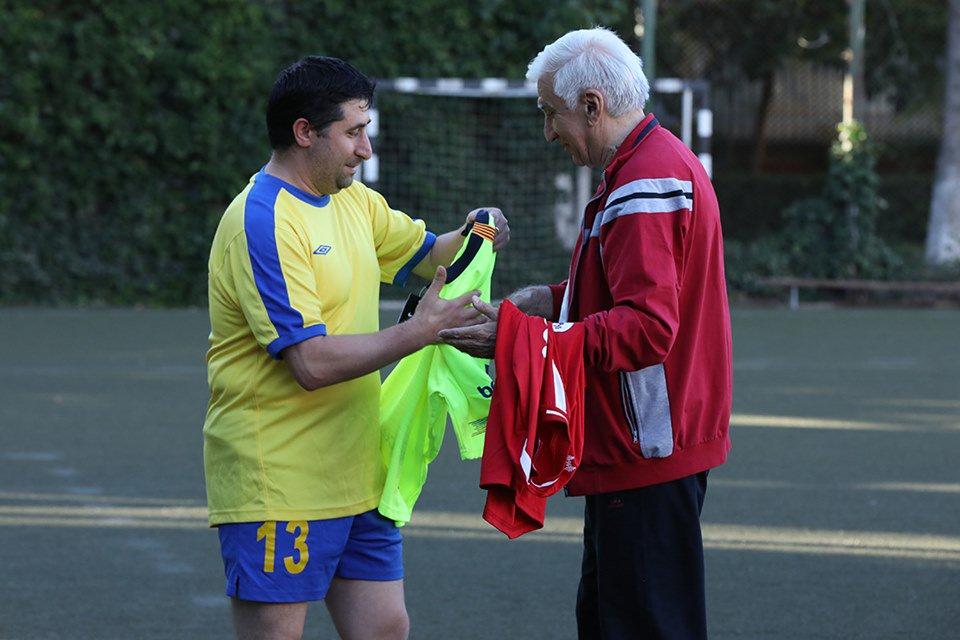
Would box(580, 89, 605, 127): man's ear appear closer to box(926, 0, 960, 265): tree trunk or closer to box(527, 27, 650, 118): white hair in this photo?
box(527, 27, 650, 118): white hair

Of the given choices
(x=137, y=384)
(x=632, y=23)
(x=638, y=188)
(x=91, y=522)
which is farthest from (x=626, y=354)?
(x=632, y=23)

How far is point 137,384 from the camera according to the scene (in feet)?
34.0


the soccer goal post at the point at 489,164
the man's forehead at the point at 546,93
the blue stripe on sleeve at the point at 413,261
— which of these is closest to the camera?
the man's forehead at the point at 546,93

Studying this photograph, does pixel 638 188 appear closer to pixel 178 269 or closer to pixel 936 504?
pixel 936 504

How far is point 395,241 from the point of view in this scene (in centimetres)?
385

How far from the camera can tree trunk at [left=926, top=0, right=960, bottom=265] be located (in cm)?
1698

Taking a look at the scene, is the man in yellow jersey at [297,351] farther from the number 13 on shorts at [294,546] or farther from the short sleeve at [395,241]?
the short sleeve at [395,241]

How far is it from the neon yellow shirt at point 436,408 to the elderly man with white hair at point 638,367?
10.3 inches

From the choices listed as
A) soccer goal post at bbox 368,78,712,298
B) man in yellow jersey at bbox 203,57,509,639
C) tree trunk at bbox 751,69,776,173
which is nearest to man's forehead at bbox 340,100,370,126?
man in yellow jersey at bbox 203,57,509,639

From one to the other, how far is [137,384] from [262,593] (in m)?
7.22

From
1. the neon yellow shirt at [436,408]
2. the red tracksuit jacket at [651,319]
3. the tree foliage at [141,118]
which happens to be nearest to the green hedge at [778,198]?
the tree foliage at [141,118]

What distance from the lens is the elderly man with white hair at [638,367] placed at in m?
3.29

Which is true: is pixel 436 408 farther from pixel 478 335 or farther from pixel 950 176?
pixel 950 176

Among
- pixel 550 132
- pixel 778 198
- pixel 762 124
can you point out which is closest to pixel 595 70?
pixel 550 132
